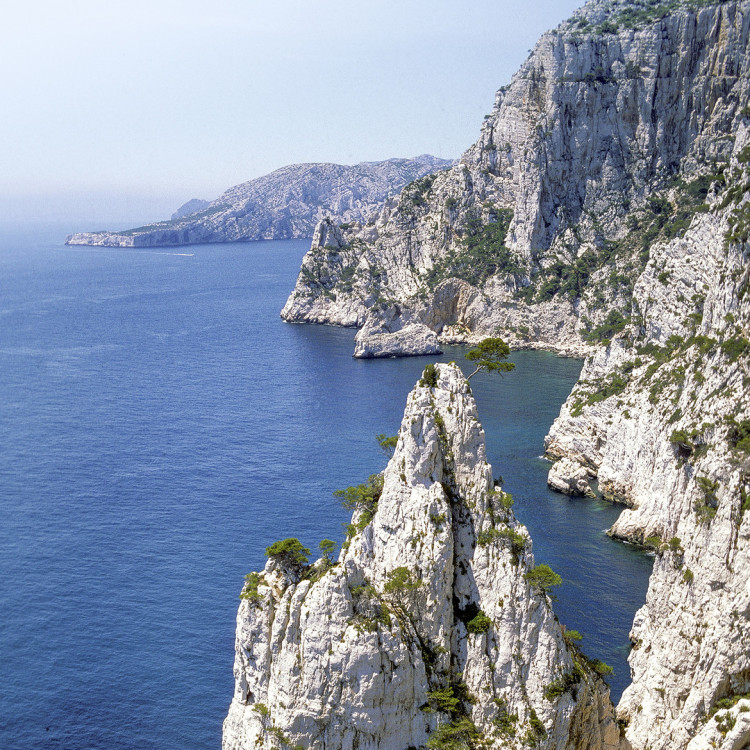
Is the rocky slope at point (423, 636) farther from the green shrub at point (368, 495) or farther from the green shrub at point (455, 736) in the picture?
the green shrub at point (368, 495)

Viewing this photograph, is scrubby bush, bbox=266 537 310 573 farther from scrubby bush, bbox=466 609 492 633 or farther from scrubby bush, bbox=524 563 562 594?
scrubby bush, bbox=524 563 562 594

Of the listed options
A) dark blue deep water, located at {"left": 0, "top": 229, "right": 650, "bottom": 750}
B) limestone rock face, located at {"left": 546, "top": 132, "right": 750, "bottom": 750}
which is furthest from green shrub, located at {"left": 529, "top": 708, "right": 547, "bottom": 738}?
dark blue deep water, located at {"left": 0, "top": 229, "right": 650, "bottom": 750}

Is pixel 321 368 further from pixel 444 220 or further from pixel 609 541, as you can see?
pixel 609 541

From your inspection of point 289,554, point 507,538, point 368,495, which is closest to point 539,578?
point 507,538

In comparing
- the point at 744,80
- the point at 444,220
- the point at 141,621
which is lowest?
the point at 141,621

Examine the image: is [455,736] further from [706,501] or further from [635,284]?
[635,284]

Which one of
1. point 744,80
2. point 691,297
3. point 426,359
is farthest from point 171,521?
point 744,80

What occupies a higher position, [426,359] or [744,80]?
[744,80]
